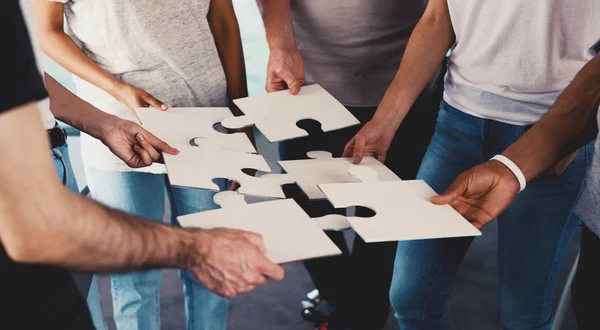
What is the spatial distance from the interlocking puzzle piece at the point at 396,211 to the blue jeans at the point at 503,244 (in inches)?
11.5

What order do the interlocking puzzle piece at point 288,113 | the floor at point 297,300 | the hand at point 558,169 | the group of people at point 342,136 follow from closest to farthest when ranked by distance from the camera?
the group of people at point 342,136 → the hand at point 558,169 → the interlocking puzzle piece at point 288,113 → the floor at point 297,300

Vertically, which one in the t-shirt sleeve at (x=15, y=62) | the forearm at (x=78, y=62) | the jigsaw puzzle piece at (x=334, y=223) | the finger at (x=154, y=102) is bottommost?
the jigsaw puzzle piece at (x=334, y=223)

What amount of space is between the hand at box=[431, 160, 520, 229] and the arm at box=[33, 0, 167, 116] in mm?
785

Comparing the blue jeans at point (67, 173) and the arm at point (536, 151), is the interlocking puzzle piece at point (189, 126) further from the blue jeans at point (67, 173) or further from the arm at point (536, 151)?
the arm at point (536, 151)

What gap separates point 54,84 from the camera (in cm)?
150

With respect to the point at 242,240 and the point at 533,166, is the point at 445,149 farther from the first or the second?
the point at 242,240

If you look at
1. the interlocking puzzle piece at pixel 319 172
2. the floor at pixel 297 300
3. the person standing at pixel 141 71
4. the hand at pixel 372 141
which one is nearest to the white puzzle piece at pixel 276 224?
the interlocking puzzle piece at pixel 319 172

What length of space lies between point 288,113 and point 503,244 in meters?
Answer: 0.66

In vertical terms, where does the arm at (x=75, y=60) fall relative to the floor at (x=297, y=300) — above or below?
above

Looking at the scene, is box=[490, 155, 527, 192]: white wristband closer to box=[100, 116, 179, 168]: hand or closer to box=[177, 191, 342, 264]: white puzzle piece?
box=[177, 191, 342, 264]: white puzzle piece

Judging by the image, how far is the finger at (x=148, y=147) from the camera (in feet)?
4.47

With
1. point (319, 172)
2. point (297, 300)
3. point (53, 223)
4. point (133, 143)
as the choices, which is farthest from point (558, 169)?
point (297, 300)

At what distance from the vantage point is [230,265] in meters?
1.01

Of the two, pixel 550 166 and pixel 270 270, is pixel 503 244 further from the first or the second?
pixel 270 270
